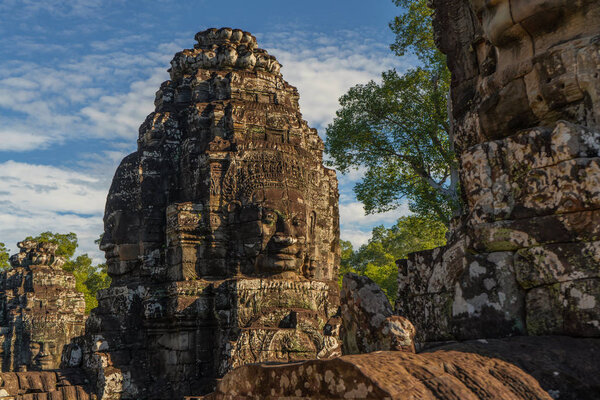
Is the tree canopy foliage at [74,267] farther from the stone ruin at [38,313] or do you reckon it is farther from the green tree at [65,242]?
the stone ruin at [38,313]

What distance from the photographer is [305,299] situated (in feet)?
35.7

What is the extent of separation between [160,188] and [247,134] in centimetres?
213

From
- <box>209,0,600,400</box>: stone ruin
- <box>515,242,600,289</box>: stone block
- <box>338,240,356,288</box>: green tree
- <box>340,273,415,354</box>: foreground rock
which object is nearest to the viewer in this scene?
<box>209,0,600,400</box>: stone ruin

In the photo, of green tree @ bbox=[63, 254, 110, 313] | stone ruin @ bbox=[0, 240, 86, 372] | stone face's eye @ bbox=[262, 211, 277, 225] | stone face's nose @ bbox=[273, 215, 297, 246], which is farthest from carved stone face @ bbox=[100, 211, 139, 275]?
green tree @ bbox=[63, 254, 110, 313]

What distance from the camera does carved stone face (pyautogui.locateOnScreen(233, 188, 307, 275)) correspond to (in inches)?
434

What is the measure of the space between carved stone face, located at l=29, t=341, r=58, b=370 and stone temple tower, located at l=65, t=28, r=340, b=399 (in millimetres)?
9499

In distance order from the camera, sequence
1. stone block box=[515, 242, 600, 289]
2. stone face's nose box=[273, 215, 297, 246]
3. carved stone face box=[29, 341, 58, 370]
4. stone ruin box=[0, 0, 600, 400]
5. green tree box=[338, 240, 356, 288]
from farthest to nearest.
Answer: green tree box=[338, 240, 356, 288]
carved stone face box=[29, 341, 58, 370]
stone face's nose box=[273, 215, 297, 246]
stone block box=[515, 242, 600, 289]
stone ruin box=[0, 0, 600, 400]

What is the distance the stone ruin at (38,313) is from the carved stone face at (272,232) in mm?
11718

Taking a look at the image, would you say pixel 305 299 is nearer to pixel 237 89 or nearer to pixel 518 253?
pixel 237 89

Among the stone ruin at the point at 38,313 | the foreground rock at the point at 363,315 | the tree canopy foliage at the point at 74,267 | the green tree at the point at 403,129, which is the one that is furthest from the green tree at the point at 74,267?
the foreground rock at the point at 363,315

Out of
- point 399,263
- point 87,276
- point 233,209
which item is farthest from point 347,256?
point 399,263

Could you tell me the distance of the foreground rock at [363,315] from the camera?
3416 millimetres

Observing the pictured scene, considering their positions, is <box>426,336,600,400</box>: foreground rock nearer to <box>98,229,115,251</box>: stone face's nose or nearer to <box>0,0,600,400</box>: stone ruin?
<box>0,0,600,400</box>: stone ruin

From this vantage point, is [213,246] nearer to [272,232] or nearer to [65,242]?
[272,232]
